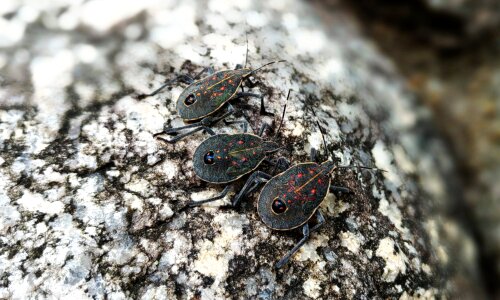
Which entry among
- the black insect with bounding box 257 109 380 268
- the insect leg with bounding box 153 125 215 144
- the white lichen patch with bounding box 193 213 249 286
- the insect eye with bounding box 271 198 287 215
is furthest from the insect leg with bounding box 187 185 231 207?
the insect leg with bounding box 153 125 215 144

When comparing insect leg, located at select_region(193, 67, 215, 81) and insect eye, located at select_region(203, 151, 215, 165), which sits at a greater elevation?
insect eye, located at select_region(203, 151, 215, 165)

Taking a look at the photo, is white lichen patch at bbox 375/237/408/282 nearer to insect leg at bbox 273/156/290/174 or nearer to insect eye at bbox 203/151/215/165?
insect leg at bbox 273/156/290/174

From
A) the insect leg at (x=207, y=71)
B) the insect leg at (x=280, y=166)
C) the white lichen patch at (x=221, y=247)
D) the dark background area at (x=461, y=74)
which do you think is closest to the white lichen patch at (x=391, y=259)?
the insect leg at (x=280, y=166)

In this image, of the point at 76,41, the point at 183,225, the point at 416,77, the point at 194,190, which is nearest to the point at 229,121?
the point at 194,190

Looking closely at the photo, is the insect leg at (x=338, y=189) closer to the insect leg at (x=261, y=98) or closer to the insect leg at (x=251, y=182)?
the insect leg at (x=251, y=182)

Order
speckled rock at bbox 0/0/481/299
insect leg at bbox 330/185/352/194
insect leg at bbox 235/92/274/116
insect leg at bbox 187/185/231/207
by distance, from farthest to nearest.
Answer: insect leg at bbox 235/92/274/116, insect leg at bbox 330/185/352/194, insect leg at bbox 187/185/231/207, speckled rock at bbox 0/0/481/299

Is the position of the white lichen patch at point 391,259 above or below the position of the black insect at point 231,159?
below
